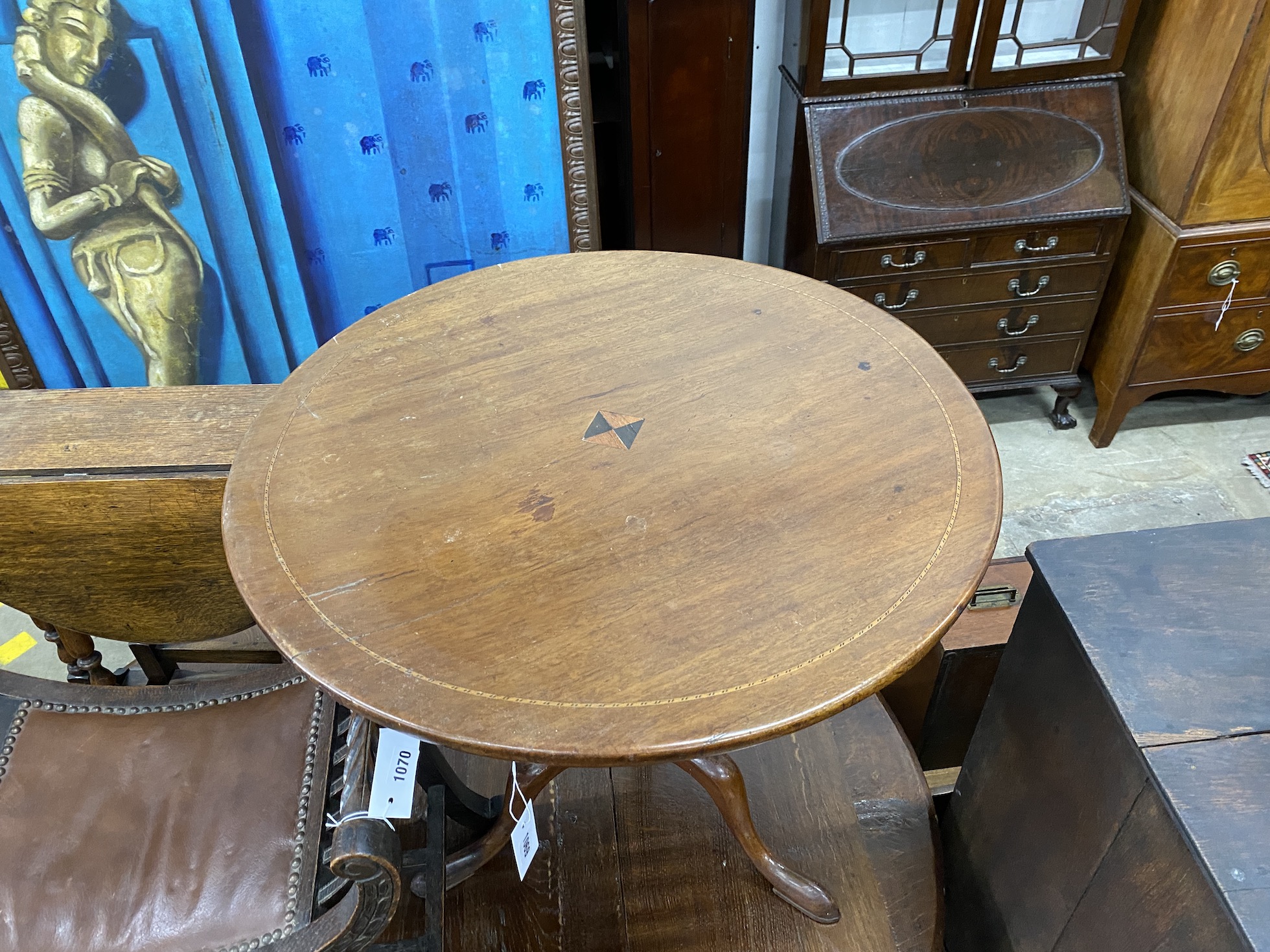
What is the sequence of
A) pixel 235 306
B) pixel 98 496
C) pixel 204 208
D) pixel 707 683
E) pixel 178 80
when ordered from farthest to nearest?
pixel 235 306 < pixel 204 208 < pixel 178 80 < pixel 98 496 < pixel 707 683

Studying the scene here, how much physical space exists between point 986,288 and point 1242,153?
0.62m

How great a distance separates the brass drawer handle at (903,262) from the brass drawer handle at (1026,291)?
282mm

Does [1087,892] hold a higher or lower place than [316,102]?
lower

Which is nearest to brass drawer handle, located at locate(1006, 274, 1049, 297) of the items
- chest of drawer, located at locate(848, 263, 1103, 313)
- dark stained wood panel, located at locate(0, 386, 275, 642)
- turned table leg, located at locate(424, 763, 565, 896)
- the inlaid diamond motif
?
chest of drawer, located at locate(848, 263, 1103, 313)

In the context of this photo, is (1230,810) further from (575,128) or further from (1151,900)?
(575,128)

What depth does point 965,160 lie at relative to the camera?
2.16m

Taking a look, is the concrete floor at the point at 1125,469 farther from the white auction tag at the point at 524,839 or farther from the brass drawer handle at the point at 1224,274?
the white auction tag at the point at 524,839

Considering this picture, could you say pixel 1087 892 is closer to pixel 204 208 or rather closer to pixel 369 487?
pixel 369 487

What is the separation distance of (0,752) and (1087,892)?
135 centimetres

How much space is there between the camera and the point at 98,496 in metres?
1.28

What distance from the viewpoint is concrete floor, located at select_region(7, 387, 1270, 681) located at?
7.81 ft

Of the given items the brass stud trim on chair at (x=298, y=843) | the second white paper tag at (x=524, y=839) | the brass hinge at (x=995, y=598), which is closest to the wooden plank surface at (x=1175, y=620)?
the brass hinge at (x=995, y=598)

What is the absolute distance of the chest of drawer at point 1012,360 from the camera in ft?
8.08

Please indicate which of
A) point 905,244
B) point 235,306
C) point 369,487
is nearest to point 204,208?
point 235,306
